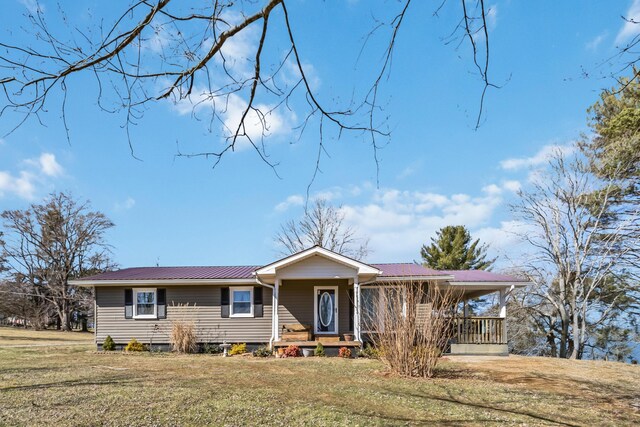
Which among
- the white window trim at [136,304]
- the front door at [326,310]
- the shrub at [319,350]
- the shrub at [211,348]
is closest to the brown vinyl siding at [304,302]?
the front door at [326,310]

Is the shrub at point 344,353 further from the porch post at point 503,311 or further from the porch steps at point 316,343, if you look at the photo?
the porch post at point 503,311

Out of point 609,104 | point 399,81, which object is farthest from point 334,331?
point 609,104

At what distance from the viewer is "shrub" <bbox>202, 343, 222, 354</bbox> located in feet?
55.5

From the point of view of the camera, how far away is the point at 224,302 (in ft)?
57.7

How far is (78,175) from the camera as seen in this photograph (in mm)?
8227

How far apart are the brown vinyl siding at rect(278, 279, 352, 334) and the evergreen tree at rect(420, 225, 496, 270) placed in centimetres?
1961

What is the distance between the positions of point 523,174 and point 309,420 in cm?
2073

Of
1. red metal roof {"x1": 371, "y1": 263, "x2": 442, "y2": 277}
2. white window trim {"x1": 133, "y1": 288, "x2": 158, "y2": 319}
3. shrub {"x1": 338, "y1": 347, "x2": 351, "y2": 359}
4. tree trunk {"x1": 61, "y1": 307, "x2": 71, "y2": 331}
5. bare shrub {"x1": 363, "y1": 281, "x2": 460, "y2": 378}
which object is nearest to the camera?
bare shrub {"x1": 363, "y1": 281, "x2": 460, "y2": 378}

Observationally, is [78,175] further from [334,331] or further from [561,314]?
[561,314]

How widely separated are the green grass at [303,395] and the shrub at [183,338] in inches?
142

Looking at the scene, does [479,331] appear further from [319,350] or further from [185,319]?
[185,319]

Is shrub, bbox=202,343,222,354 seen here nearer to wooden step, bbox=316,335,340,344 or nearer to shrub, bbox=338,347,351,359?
wooden step, bbox=316,335,340,344

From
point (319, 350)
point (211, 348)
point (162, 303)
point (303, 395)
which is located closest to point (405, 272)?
point (319, 350)

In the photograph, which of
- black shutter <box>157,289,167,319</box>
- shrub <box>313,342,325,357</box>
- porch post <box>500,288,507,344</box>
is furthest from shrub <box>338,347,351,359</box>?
black shutter <box>157,289,167,319</box>
